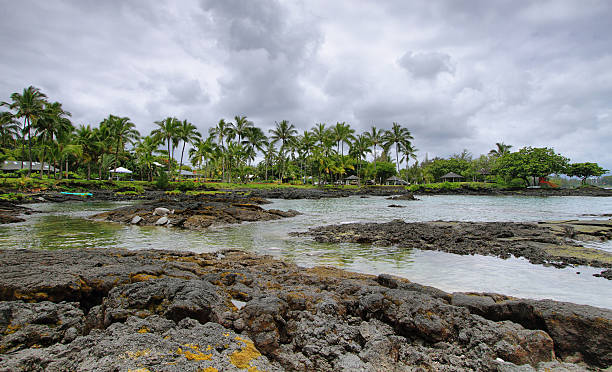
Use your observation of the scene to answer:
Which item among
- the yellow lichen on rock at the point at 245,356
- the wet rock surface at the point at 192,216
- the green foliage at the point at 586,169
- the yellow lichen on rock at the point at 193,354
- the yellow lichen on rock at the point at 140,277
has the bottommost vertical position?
the wet rock surface at the point at 192,216

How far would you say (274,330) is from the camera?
11.0ft

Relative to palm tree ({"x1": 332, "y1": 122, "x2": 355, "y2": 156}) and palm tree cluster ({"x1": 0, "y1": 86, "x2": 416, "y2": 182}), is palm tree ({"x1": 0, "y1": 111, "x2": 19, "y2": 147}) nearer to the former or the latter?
palm tree cluster ({"x1": 0, "y1": 86, "x2": 416, "y2": 182})

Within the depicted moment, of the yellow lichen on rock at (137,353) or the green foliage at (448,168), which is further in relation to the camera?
the green foliage at (448,168)

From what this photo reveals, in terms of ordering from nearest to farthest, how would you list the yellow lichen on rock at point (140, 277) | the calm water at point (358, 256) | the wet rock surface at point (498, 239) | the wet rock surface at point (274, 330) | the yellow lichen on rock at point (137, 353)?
the yellow lichen on rock at point (137, 353) < the wet rock surface at point (274, 330) < the yellow lichen on rock at point (140, 277) < the calm water at point (358, 256) < the wet rock surface at point (498, 239)

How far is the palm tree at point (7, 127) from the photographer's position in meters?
48.6

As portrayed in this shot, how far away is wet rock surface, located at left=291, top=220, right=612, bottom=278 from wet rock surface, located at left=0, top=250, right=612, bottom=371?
5.56 m

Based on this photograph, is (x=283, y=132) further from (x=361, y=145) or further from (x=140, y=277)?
(x=140, y=277)

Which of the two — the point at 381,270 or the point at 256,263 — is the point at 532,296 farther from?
the point at 256,263

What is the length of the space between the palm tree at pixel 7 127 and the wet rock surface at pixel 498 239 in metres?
58.5

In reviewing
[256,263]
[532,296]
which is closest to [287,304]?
[256,263]

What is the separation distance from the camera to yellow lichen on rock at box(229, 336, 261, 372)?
266 cm

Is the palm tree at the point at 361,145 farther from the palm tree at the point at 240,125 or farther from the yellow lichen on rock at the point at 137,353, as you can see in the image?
the yellow lichen on rock at the point at 137,353

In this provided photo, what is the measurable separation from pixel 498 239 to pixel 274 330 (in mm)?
11562

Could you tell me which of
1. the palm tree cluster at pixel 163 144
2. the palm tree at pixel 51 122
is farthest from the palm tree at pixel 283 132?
the palm tree at pixel 51 122
